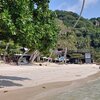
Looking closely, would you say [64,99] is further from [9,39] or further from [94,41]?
[94,41]

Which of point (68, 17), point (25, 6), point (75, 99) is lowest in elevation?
point (75, 99)

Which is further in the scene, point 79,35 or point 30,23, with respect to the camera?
point 79,35

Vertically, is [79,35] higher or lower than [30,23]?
higher

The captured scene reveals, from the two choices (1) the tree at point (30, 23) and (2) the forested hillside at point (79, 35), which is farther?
(2) the forested hillside at point (79, 35)

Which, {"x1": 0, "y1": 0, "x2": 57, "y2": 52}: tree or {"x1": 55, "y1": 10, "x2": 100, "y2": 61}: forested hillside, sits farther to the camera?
{"x1": 55, "y1": 10, "x2": 100, "y2": 61}: forested hillside

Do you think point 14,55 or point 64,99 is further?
point 14,55

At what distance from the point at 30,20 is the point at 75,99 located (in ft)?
19.2

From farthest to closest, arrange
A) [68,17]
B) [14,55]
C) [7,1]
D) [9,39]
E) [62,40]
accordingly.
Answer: [68,17], [62,40], [14,55], [9,39], [7,1]

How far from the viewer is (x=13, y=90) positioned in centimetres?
2178

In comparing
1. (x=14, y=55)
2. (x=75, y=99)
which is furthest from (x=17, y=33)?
(x=14, y=55)

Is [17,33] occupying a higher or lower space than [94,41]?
lower

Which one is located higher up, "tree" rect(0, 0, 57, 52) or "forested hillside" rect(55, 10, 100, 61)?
"forested hillside" rect(55, 10, 100, 61)

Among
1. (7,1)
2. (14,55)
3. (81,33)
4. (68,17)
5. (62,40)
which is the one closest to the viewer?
(7,1)

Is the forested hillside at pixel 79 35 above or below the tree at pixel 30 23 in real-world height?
above
